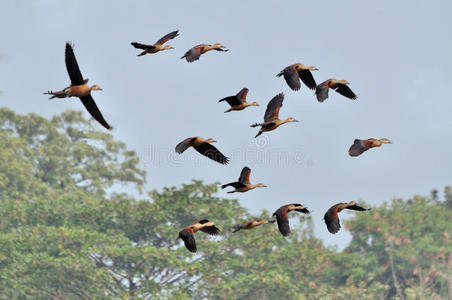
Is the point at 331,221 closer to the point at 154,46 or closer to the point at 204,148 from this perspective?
the point at 204,148

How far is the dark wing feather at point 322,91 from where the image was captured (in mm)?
10641

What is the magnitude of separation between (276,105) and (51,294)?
1789cm

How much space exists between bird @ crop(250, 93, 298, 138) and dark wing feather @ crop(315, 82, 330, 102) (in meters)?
0.46

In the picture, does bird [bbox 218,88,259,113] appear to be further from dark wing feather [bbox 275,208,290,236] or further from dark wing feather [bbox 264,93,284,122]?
dark wing feather [bbox 275,208,290,236]

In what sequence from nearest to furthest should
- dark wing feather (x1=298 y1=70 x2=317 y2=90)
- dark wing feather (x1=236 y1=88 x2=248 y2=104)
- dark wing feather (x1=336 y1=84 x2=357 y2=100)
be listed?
1. dark wing feather (x1=236 y1=88 x2=248 y2=104)
2. dark wing feather (x1=298 y1=70 x2=317 y2=90)
3. dark wing feather (x1=336 y1=84 x2=357 y2=100)

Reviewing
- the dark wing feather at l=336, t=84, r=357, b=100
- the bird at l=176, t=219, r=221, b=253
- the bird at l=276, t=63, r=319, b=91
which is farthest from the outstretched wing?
the bird at l=176, t=219, r=221, b=253

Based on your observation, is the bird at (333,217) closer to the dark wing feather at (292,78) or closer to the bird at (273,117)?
the bird at (273,117)

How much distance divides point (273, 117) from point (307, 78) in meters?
0.77

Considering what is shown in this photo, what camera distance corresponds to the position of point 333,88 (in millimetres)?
11477

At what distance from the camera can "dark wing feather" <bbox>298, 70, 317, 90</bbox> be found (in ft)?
36.6

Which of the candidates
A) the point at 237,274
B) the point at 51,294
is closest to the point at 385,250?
the point at 237,274

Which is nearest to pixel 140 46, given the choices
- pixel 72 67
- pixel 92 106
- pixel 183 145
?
pixel 183 145

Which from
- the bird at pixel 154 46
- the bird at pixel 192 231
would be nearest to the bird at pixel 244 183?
the bird at pixel 192 231

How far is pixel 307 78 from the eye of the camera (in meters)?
11.2
